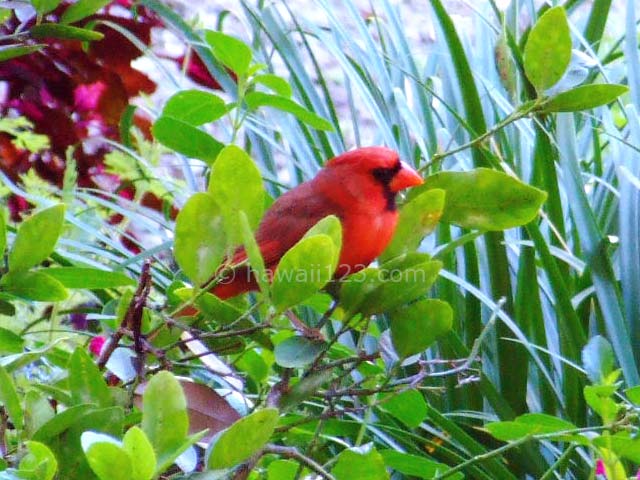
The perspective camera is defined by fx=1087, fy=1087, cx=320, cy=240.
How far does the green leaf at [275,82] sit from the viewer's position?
823 mm

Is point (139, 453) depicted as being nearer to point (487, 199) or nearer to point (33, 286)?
point (33, 286)

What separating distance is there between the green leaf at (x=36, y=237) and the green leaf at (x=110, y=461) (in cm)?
17

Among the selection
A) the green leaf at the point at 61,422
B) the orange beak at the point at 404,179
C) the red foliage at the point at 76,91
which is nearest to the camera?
the green leaf at the point at 61,422

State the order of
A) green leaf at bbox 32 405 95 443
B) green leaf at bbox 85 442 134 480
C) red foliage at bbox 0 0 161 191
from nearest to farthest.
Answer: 1. green leaf at bbox 85 442 134 480
2. green leaf at bbox 32 405 95 443
3. red foliage at bbox 0 0 161 191

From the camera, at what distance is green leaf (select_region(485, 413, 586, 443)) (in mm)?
738

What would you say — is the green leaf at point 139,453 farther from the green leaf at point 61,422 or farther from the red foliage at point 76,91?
the red foliage at point 76,91

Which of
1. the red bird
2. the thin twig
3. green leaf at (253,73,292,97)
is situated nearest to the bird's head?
the red bird

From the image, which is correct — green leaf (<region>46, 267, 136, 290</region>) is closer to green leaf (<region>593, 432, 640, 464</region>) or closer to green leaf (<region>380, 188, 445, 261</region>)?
green leaf (<region>380, 188, 445, 261</region>)

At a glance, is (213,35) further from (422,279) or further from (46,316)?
(46,316)

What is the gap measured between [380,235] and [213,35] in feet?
0.73

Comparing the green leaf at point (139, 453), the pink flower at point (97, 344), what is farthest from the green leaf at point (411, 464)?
the green leaf at point (139, 453)

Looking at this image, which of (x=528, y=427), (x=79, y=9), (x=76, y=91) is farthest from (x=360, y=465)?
(x=76, y=91)

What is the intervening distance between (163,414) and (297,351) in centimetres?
15

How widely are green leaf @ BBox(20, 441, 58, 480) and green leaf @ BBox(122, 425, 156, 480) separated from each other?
38 millimetres
